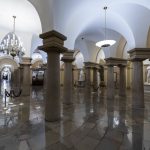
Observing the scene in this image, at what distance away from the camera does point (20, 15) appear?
7707 millimetres

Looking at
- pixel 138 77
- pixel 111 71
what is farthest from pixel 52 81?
pixel 111 71

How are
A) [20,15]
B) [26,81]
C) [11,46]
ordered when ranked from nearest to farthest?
[20,15] → [11,46] → [26,81]

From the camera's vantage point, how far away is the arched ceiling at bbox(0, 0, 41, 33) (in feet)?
21.9

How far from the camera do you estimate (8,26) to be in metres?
9.37

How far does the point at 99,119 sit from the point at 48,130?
1.91 metres

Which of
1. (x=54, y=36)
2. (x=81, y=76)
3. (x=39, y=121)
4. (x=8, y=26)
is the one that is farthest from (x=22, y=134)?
(x=81, y=76)

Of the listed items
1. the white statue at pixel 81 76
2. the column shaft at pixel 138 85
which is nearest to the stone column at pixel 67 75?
the column shaft at pixel 138 85

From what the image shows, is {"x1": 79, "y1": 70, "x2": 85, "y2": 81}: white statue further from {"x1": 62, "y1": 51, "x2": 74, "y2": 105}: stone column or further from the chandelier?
{"x1": 62, "y1": 51, "x2": 74, "y2": 105}: stone column

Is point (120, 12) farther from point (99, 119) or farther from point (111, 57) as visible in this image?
point (99, 119)

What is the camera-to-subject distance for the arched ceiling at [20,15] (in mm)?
6668

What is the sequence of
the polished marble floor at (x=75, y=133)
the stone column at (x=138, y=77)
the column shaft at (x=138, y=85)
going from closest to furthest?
the polished marble floor at (x=75, y=133)
the stone column at (x=138, y=77)
the column shaft at (x=138, y=85)

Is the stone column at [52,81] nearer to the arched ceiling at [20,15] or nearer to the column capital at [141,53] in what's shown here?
the arched ceiling at [20,15]

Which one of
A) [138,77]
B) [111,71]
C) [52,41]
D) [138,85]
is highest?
[52,41]

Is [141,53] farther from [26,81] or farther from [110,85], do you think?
[26,81]
